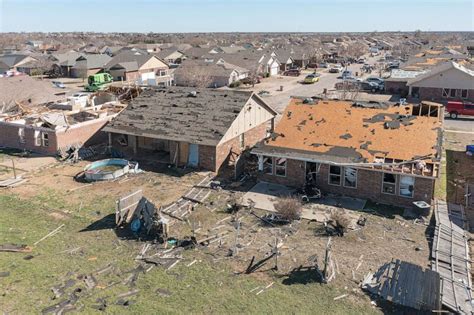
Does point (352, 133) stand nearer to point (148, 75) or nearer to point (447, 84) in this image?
point (447, 84)

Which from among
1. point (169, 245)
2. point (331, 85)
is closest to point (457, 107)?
point (331, 85)

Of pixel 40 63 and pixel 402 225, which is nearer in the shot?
pixel 402 225

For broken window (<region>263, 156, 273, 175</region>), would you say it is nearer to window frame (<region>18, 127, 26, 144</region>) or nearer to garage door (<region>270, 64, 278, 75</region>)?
window frame (<region>18, 127, 26, 144</region>)

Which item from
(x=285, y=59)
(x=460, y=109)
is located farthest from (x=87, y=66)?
(x=460, y=109)

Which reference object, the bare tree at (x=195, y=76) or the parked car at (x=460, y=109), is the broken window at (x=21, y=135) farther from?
the parked car at (x=460, y=109)

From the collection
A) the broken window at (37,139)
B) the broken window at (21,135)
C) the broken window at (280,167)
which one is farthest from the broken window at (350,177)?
the broken window at (21,135)

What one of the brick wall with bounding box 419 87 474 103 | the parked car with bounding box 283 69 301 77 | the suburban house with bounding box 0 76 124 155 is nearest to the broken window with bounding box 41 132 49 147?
the suburban house with bounding box 0 76 124 155

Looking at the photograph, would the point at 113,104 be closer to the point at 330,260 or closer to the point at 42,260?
the point at 42,260
